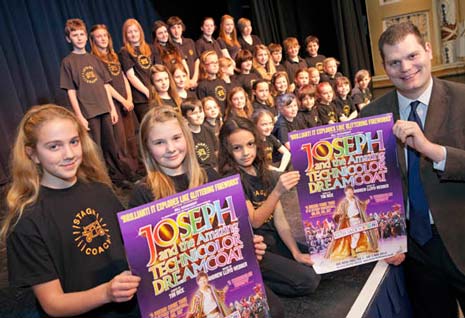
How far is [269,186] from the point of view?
6.63 ft

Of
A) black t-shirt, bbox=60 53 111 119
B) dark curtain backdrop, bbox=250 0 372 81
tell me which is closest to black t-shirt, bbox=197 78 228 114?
black t-shirt, bbox=60 53 111 119

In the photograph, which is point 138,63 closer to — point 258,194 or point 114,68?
point 114,68

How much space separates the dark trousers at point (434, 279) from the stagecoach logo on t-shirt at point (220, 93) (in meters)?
2.86

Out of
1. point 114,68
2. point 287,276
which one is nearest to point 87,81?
point 114,68

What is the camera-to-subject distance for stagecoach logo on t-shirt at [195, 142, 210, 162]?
343cm

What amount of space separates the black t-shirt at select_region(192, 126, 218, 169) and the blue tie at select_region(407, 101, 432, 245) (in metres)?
2.01

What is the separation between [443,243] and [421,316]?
426 millimetres

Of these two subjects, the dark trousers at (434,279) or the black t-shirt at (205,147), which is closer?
the dark trousers at (434,279)

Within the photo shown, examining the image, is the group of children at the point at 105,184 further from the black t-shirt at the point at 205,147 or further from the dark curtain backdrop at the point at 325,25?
the dark curtain backdrop at the point at 325,25

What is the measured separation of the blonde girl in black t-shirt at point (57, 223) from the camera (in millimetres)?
1268

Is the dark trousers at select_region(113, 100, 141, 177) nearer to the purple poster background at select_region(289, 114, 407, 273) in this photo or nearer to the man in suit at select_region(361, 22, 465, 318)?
the purple poster background at select_region(289, 114, 407, 273)

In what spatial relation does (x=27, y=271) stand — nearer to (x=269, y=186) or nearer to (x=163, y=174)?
(x=163, y=174)

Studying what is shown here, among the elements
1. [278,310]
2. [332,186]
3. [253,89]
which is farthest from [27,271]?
[253,89]

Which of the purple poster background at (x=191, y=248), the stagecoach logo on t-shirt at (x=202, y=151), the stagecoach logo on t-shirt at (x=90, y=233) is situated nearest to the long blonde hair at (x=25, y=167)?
the stagecoach logo on t-shirt at (x=90, y=233)
